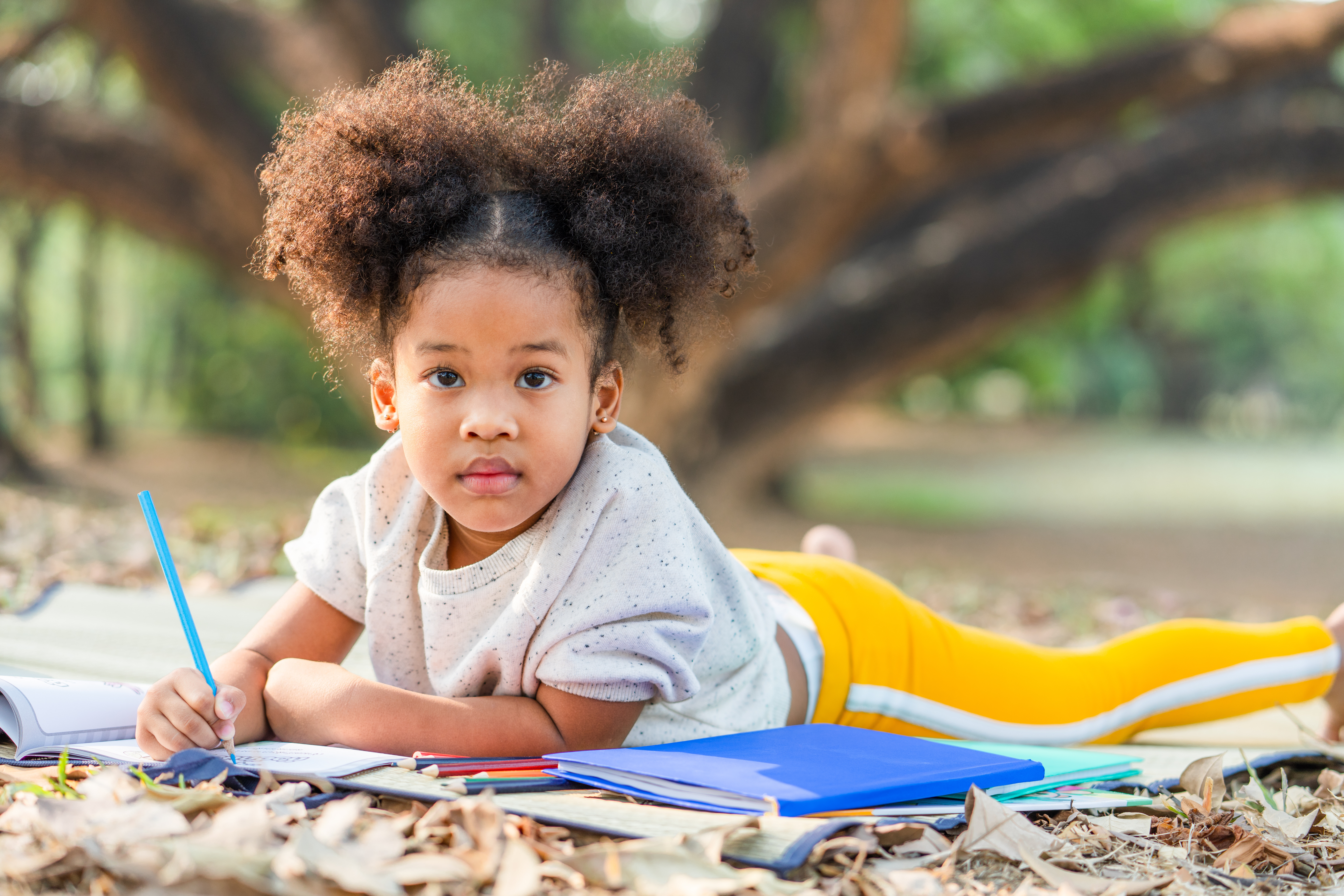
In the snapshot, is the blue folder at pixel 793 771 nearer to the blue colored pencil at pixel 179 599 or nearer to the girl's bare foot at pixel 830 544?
the blue colored pencil at pixel 179 599

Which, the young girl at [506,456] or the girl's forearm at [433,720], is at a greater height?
the young girl at [506,456]

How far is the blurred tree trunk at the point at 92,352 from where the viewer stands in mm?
11656

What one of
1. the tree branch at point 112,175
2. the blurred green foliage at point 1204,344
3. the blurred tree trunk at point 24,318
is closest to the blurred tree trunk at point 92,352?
the blurred tree trunk at point 24,318

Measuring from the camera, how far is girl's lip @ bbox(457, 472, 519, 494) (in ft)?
6.10

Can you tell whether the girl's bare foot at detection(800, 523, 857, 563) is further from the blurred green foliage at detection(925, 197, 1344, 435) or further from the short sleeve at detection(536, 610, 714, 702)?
the blurred green foliage at detection(925, 197, 1344, 435)

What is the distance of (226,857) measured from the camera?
4.21 ft

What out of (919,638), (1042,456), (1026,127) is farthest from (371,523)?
(1042,456)

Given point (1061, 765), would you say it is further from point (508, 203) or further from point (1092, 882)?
point (508, 203)

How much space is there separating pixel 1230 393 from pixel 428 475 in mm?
29589

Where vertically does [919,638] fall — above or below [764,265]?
below

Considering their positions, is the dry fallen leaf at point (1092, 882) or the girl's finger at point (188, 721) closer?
the dry fallen leaf at point (1092, 882)

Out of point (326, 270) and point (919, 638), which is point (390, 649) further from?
point (919, 638)

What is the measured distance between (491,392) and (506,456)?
0.10 metres

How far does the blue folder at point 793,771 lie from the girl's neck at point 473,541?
1.20ft
